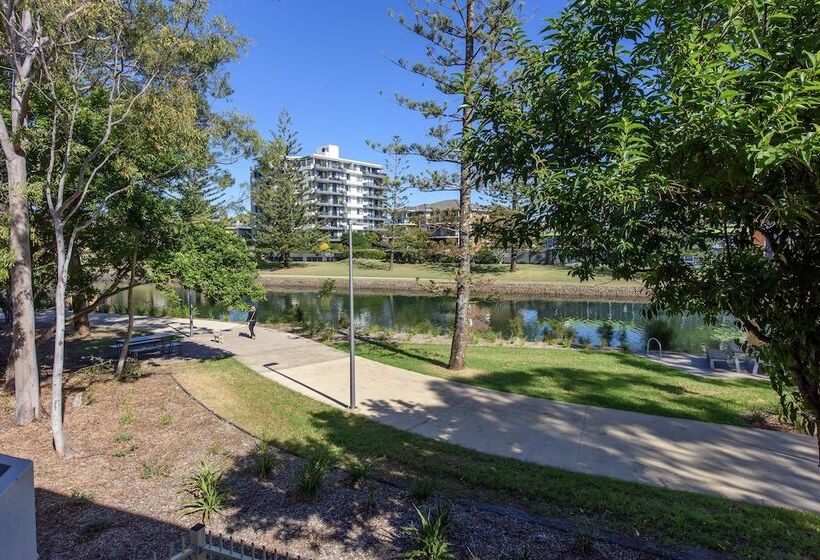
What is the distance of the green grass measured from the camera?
484 centimetres

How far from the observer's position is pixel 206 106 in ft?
42.4

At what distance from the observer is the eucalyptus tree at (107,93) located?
6.84 m

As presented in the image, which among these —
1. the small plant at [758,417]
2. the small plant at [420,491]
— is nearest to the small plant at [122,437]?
the small plant at [420,491]

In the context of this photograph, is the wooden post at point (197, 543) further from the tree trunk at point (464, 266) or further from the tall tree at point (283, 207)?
the tall tree at point (283, 207)

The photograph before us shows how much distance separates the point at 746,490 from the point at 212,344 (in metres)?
14.3

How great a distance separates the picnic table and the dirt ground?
561cm

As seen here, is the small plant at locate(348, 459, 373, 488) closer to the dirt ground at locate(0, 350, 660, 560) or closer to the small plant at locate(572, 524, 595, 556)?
the dirt ground at locate(0, 350, 660, 560)

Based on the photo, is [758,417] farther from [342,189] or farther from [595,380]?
[342,189]

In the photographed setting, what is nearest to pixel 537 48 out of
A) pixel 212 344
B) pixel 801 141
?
pixel 801 141

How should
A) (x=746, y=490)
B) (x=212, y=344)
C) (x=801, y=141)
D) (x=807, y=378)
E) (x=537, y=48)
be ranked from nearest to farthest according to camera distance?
1. (x=801, y=141)
2. (x=807, y=378)
3. (x=537, y=48)
4. (x=746, y=490)
5. (x=212, y=344)

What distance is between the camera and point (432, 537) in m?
4.41

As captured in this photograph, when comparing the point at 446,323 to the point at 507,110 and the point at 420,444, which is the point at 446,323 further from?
the point at 507,110

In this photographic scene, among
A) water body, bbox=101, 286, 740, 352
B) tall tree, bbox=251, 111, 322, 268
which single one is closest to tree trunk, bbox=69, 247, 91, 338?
water body, bbox=101, 286, 740, 352

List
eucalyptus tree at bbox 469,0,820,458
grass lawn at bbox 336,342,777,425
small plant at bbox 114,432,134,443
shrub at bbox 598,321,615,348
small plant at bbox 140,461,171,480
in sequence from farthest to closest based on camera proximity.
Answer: shrub at bbox 598,321,615,348 < grass lawn at bbox 336,342,777,425 < small plant at bbox 114,432,134,443 < small plant at bbox 140,461,171,480 < eucalyptus tree at bbox 469,0,820,458
